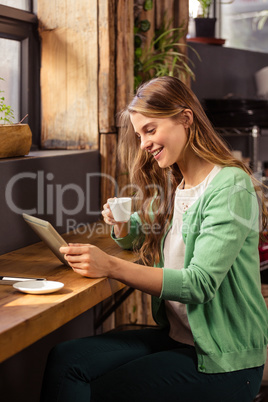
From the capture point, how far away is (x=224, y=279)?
5.64 ft

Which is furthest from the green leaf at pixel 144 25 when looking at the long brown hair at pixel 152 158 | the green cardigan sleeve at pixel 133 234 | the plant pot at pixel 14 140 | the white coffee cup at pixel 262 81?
the white coffee cup at pixel 262 81

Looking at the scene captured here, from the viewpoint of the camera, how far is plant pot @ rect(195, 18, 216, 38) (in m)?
4.72

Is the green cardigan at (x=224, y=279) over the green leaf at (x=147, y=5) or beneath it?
beneath

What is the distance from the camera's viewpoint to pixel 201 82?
4.62 metres

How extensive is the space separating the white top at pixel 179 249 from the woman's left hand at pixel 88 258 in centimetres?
33

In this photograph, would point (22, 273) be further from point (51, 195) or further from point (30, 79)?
point (30, 79)

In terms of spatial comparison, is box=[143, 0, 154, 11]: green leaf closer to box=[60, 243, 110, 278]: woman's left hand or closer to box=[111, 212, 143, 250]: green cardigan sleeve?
box=[111, 212, 143, 250]: green cardigan sleeve

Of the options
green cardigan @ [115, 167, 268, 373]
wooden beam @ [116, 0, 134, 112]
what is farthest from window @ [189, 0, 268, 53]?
green cardigan @ [115, 167, 268, 373]

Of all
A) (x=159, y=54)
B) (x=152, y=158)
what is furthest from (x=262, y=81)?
(x=152, y=158)

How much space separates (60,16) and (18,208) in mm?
1161

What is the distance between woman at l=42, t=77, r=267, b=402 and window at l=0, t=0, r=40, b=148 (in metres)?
1.12

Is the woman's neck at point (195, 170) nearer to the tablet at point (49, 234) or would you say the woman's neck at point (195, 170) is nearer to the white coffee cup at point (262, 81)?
the tablet at point (49, 234)

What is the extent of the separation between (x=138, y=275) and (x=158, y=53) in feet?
6.80

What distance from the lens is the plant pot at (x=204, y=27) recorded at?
472cm
